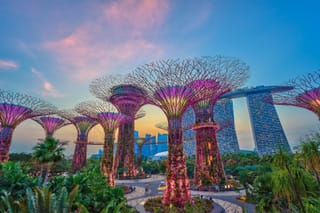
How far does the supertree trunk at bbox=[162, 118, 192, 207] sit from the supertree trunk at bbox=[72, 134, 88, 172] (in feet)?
85.2

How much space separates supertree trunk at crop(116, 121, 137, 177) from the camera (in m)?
30.8

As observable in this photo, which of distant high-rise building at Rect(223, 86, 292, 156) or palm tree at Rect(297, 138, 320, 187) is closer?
palm tree at Rect(297, 138, 320, 187)

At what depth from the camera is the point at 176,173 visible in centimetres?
1267

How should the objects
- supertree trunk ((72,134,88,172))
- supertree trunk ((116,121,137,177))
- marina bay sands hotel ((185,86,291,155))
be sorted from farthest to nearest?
1. marina bay sands hotel ((185,86,291,155))
2. supertree trunk ((72,134,88,172))
3. supertree trunk ((116,121,137,177))

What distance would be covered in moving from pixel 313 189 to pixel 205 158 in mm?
12793

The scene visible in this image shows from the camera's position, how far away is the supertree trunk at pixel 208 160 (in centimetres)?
1967

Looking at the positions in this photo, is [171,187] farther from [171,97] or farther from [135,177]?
[135,177]

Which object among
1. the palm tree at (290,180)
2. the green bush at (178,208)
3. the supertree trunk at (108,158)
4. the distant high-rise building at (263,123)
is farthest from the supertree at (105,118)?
the distant high-rise building at (263,123)

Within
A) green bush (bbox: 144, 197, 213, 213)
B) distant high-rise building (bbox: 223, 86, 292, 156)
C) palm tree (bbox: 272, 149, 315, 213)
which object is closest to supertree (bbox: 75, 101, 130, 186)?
green bush (bbox: 144, 197, 213, 213)

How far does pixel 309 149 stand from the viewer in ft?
24.1

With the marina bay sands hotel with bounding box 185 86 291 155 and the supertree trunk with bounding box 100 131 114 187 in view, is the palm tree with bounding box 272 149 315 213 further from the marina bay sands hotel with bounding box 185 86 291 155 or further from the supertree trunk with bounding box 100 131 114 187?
the marina bay sands hotel with bounding box 185 86 291 155

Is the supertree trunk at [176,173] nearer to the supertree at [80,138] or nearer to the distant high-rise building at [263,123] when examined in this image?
the supertree at [80,138]

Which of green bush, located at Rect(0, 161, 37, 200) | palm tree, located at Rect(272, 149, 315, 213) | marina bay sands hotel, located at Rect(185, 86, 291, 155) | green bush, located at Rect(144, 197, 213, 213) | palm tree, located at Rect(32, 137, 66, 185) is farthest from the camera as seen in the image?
marina bay sands hotel, located at Rect(185, 86, 291, 155)

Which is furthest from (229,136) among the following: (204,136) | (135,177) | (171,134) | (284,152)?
(284,152)
